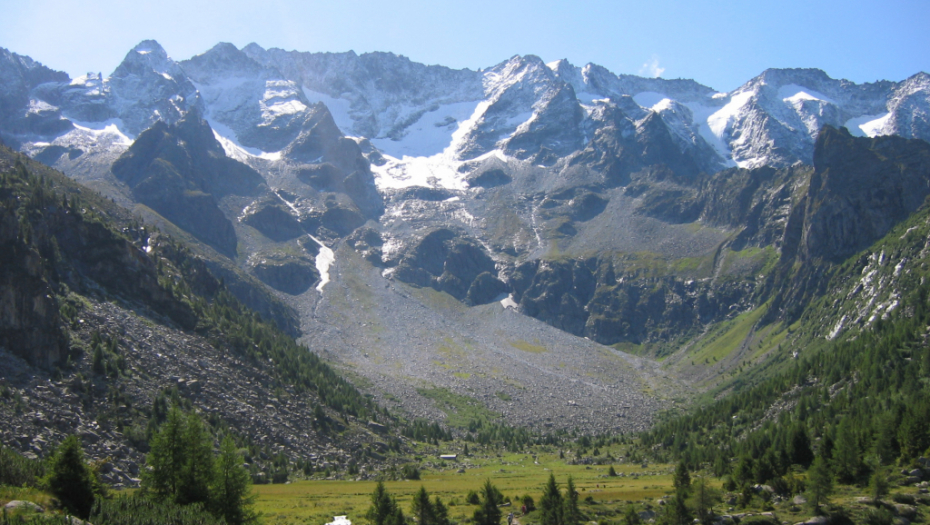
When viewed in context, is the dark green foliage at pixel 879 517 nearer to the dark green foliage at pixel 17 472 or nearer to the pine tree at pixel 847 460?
the pine tree at pixel 847 460

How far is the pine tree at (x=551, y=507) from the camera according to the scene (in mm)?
48281

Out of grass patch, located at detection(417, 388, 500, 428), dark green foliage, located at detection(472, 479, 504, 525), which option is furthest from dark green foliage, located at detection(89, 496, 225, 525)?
grass patch, located at detection(417, 388, 500, 428)

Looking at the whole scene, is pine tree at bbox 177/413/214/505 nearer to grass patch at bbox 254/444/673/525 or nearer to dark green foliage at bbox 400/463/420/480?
grass patch at bbox 254/444/673/525

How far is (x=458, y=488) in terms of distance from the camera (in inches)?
2975

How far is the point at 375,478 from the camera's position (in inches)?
3440

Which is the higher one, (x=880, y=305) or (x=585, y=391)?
(x=880, y=305)

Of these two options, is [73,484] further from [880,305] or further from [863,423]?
[880,305]

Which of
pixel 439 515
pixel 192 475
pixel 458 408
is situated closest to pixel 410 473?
pixel 439 515

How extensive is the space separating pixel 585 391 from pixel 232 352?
107603 mm

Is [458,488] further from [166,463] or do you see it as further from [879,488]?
[879,488]

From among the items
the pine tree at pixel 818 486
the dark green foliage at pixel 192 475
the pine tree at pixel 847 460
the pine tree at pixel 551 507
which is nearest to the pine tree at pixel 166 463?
the dark green foliage at pixel 192 475

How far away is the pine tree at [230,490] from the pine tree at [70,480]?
7.51 meters

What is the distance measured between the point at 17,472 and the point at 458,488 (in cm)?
4696

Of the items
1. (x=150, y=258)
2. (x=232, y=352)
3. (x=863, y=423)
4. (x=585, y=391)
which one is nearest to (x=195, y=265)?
(x=150, y=258)
